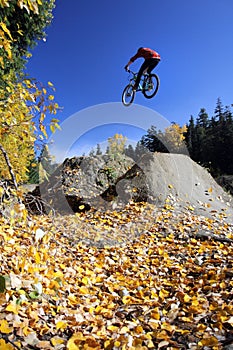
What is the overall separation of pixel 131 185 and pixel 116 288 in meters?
3.87

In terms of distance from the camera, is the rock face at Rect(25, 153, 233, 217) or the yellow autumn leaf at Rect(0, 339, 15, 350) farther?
the rock face at Rect(25, 153, 233, 217)

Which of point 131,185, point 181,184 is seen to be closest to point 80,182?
point 131,185

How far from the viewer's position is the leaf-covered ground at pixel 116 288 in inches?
84.4

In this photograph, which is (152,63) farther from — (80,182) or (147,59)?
(80,182)

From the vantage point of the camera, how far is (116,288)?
3.17 metres

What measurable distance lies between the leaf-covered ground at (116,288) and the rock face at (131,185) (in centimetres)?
145

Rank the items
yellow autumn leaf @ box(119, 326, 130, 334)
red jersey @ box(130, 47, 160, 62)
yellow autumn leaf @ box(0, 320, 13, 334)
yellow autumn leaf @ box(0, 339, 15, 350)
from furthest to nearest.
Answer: red jersey @ box(130, 47, 160, 62) → yellow autumn leaf @ box(119, 326, 130, 334) → yellow autumn leaf @ box(0, 320, 13, 334) → yellow autumn leaf @ box(0, 339, 15, 350)

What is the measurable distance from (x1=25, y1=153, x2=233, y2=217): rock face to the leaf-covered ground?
1453mm

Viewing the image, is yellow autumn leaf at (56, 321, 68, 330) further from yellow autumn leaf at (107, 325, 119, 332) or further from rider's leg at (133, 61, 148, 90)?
rider's leg at (133, 61, 148, 90)

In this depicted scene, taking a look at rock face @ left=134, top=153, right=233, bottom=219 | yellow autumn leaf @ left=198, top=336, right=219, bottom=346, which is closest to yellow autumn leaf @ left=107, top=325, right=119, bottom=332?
yellow autumn leaf @ left=198, top=336, right=219, bottom=346

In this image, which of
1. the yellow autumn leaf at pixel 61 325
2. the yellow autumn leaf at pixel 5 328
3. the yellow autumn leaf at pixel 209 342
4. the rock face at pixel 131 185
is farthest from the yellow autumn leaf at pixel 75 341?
the rock face at pixel 131 185

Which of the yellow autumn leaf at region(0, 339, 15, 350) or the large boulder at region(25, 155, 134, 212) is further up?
the large boulder at region(25, 155, 134, 212)

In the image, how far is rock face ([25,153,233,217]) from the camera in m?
6.67

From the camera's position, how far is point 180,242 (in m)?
4.72
